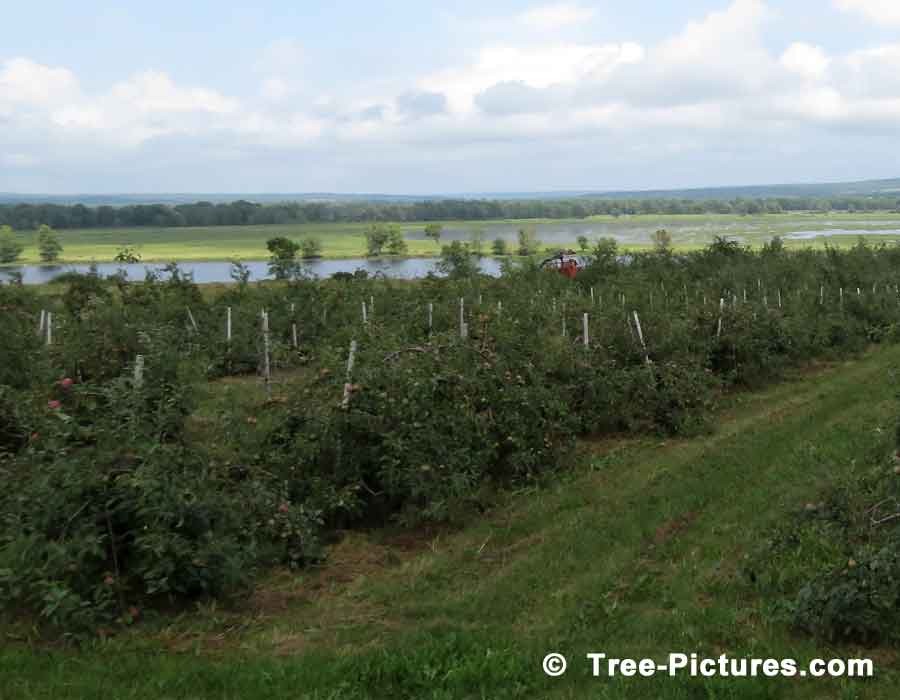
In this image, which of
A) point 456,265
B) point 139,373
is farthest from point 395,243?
point 139,373

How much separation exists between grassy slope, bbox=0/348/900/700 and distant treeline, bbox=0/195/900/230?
4164 inches

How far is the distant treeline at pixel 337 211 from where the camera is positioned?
11000 centimetres

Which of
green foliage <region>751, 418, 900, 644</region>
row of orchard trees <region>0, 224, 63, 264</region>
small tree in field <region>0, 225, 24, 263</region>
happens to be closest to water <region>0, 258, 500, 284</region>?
small tree in field <region>0, 225, 24, 263</region>

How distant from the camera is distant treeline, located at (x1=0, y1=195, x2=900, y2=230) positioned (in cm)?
11000

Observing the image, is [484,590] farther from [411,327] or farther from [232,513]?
[411,327]

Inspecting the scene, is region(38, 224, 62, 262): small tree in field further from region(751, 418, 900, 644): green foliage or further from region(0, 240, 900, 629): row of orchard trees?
region(751, 418, 900, 644): green foliage

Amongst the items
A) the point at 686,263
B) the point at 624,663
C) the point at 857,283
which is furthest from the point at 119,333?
the point at 857,283

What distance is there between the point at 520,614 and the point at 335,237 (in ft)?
352

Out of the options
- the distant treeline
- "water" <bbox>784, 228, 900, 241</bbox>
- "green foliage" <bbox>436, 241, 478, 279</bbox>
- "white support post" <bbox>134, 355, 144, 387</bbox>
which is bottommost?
"white support post" <bbox>134, 355, 144, 387</bbox>

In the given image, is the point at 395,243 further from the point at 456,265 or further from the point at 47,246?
the point at 456,265

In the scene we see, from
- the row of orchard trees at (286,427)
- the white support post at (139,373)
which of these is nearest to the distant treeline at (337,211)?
the row of orchard trees at (286,427)

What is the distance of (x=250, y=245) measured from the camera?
9794cm

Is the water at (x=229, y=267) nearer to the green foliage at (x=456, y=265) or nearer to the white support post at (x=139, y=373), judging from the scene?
the green foliage at (x=456, y=265)

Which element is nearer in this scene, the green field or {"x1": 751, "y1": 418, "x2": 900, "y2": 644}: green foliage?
{"x1": 751, "y1": 418, "x2": 900, "y2": 644}: green foliage
